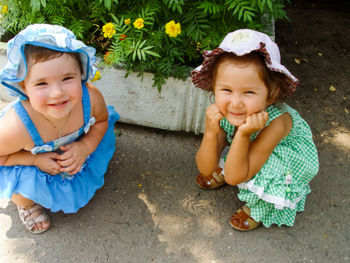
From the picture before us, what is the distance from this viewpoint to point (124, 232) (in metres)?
2.30

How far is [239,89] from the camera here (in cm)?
175

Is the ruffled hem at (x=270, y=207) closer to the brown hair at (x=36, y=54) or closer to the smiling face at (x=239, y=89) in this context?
the smiling face at (x=239, y=89)

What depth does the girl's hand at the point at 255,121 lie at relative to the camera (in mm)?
1814

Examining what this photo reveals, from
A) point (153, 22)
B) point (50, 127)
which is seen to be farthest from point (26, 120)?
point (153, 22)

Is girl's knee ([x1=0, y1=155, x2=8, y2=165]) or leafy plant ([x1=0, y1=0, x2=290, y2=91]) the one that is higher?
leafy plant ([x1=0, y1=0, x2=290, y2=91])

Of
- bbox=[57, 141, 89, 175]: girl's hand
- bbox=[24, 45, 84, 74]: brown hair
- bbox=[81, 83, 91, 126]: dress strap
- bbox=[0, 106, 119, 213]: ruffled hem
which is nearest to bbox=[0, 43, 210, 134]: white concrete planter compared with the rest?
bbox=[0, 106, 119, 213]: ruffled hem

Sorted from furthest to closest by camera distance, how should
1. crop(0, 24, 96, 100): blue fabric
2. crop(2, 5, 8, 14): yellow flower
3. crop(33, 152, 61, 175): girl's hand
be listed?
crop(2, 5, 8, 14): yellow flower, crop(33, 152, 61, 175): girl's hand, crop(0, 24, 96, 100): blue fabric

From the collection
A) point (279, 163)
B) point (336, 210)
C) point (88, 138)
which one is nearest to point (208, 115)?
point (279, 163)

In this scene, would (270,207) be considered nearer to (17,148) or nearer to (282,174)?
(282,174)

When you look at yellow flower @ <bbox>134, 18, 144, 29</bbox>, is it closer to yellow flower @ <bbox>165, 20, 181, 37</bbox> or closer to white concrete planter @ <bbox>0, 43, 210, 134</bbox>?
yellow flower @ <bbox>165, 20, 181, 37</bbox>

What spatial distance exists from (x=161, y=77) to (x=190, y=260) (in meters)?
1.20

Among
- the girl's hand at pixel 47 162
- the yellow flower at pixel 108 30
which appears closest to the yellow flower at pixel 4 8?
the yellow flower at pixel 108 30

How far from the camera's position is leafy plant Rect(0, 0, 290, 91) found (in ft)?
7.22

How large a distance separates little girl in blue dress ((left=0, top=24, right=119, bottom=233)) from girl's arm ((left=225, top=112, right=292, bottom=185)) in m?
0.83
